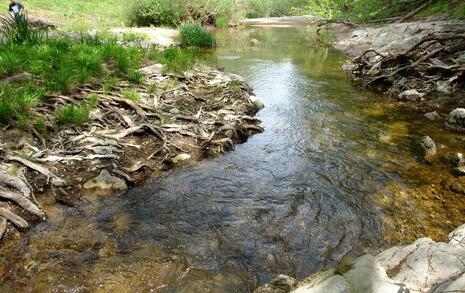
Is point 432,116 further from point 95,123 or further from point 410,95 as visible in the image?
point 95,123

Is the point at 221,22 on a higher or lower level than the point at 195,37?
higher

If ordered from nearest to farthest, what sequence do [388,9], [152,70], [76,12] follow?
[152,70] → [388,9] → [76,12]

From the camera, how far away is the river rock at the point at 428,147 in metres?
7.51

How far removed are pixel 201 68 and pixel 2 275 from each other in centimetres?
1002

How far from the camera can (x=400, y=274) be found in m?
3.28

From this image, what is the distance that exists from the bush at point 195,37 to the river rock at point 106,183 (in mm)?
15351

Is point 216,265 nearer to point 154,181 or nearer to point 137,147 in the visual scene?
point 154,181

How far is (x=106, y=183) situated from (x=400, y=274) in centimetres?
443

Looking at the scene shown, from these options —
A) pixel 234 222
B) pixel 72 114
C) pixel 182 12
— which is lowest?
pixel 234 222

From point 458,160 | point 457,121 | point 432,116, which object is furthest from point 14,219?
point 432,116

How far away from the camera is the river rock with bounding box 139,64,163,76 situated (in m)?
10.8

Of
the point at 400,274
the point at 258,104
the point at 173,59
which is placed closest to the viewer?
the point at 400,274

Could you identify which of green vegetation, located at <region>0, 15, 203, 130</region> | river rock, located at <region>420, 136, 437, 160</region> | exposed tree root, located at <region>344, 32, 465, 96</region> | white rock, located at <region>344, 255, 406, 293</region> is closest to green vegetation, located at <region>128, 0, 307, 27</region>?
green vegetation, located at <region>0, 15, 203, 130</region>

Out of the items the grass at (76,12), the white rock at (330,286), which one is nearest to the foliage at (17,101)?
the white rock at (330,286)
